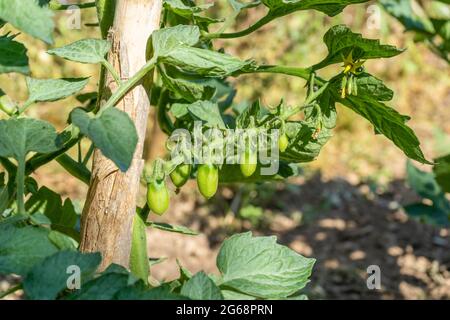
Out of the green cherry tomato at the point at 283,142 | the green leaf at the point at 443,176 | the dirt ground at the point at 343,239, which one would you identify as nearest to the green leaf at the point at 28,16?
the green cherry tomato at the point at 283,142

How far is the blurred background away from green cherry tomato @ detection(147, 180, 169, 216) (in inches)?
38.9

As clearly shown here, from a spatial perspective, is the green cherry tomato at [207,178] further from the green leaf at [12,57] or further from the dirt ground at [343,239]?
the dirt ground at [343,239]

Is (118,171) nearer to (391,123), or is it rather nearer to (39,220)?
(39,220)

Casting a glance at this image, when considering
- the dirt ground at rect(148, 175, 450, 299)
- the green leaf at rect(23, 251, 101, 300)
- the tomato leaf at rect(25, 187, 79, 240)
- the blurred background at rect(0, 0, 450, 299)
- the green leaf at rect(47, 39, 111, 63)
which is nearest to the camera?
the green leaf at rect(23, 251, 101, 300)

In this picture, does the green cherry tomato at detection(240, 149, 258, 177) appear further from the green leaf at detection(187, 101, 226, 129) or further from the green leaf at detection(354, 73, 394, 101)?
the green leaf at detection(354, 73, 394, 101)

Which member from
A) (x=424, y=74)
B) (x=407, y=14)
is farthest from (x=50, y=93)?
(x=424, y=74)

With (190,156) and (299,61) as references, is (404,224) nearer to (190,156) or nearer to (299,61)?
(299,61)

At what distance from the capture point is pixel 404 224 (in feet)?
9.87

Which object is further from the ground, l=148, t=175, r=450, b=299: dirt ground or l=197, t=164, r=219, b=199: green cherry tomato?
l=197, t=164, r=219, b=199: green cherry tomato

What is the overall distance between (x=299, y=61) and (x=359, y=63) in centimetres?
301

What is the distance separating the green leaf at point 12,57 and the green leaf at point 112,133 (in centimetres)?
8

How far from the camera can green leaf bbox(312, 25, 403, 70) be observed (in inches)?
37.2

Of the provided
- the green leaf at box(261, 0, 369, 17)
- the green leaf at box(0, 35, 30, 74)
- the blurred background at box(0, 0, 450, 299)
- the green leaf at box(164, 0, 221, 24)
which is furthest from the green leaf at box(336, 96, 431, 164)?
the blurred background at box(0, 0, 450, 299)

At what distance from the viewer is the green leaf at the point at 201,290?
0.85 m
